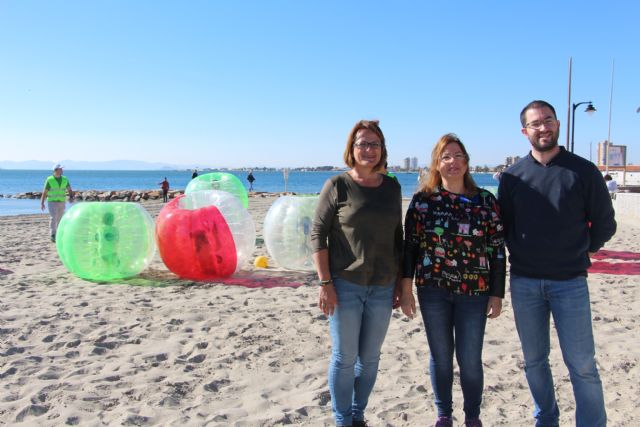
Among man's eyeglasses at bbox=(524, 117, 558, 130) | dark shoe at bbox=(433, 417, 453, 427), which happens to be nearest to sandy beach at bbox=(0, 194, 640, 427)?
dark shoe at bbox=(433, 417, 453, 427)

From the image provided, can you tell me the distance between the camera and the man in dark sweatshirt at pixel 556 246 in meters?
2.64

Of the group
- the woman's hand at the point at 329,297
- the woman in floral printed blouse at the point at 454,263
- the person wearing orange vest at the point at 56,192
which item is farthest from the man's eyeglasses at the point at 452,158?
the person wearing orange vest at the point at 56,192

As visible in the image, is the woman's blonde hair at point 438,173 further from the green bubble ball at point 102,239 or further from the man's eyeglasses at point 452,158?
the green bubble ball at point 102,239

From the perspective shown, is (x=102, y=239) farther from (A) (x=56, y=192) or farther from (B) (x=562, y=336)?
(B) (x=562, y=336)

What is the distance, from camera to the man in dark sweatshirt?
2.64 meters

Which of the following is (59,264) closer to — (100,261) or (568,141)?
(100,261)

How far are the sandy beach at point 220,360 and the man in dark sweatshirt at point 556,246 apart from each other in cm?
70

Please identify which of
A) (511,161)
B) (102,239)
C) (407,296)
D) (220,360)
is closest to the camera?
(407,296)

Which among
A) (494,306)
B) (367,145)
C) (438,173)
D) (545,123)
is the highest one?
(545,123)

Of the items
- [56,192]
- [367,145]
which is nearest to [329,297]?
[367,145]

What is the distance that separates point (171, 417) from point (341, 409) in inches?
44.6

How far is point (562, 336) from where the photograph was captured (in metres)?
2.70

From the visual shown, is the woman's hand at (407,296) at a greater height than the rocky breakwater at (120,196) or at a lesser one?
greater

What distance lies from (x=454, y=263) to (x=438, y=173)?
50 centimetres
